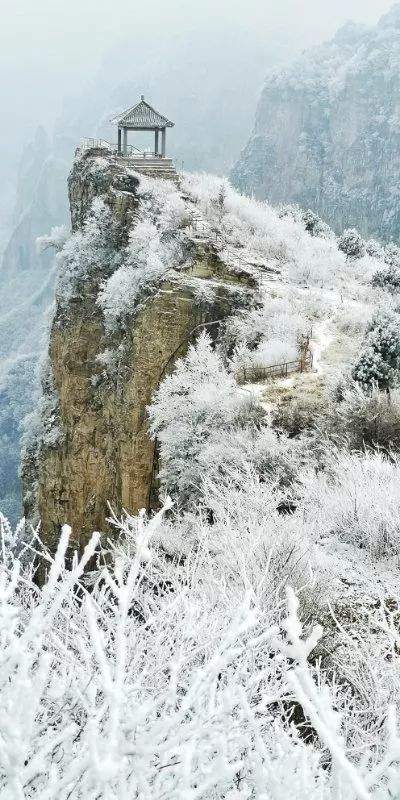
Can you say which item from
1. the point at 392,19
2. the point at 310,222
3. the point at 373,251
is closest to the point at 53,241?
the point at 310,222

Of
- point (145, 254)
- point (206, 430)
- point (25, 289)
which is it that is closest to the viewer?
point (206, 430)

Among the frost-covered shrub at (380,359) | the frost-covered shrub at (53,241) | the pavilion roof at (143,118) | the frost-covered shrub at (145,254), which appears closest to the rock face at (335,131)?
the pavilion roof at (143,118)

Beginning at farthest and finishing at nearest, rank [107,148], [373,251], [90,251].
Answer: [373,251]
[107,148]
[90,251]

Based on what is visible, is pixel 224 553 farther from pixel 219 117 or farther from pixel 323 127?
pixel 219 117

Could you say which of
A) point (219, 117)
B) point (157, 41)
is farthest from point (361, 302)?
point (157, 41)

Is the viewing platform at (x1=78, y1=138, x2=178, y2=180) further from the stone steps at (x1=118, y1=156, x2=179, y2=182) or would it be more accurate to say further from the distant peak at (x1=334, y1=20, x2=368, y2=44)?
the distant peak at (x1=334, y1=20, x2=368, y2=44)

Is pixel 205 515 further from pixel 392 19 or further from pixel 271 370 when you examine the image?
pixel 392 19

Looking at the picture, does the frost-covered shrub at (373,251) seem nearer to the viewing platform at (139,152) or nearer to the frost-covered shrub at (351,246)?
the frost-covered shrub at (351,246)

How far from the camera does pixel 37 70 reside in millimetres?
165250

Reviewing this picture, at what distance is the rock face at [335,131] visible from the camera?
77562 millimetres

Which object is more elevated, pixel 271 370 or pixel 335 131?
pixel 335 131

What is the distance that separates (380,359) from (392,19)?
95205 mm

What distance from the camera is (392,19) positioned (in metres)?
87.0

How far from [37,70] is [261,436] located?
18348 cm
